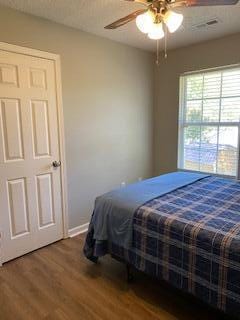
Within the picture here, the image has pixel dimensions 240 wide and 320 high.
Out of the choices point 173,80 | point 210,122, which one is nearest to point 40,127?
point 173,80

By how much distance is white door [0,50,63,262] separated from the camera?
2.37 meters

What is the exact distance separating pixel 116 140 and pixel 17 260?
6.49 feet

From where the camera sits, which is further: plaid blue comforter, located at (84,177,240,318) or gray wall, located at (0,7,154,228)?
gray wall, located at (0,7,154,228)

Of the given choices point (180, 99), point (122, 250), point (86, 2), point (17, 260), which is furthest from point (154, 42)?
point (17, 260)

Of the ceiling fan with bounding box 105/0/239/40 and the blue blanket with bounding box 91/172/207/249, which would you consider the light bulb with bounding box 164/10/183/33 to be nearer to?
the ceiling fan with bounding box 105/0/239/40

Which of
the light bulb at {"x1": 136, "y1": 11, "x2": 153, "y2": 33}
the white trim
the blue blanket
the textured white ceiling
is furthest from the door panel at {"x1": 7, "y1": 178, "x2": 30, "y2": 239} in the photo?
the white trim

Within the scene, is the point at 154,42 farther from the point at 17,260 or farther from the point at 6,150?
the point at 17,260

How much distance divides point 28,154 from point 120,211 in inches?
47.8

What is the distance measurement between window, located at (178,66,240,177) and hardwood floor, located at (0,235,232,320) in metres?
2.05

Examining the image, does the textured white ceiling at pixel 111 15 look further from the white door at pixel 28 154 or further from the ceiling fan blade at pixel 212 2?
the ceiling fan blade at pixel 212 2

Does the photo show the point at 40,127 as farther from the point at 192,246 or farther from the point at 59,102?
the point at 192,246

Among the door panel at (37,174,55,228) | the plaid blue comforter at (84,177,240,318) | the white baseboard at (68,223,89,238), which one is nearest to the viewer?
the plaid blue comforter at (84,177,240,318)

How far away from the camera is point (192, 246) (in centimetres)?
160

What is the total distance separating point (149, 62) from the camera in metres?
3.93
